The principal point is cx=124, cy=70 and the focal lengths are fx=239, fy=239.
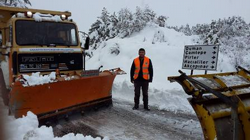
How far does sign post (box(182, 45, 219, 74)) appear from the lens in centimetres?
502

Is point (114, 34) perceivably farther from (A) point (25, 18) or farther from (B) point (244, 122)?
(B) point (244, 122)

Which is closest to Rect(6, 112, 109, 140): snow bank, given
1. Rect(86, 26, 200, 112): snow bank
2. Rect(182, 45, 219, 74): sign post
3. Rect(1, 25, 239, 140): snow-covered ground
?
Rect(1, 25, 239, 140): snow-covered ground

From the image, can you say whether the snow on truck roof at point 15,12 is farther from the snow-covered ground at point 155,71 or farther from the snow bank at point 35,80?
the snow-covered ground at point 155,71

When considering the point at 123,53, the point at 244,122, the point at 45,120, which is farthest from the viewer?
the point at 123,53

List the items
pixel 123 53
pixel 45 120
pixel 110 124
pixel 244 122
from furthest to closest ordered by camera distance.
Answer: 1. pixel 123 53
2. pixel 110 124
3. pixel 45 120
4. pixel 244 122

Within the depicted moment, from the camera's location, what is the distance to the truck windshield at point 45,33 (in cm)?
541

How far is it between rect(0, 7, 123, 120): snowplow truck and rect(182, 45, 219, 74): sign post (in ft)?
6.16

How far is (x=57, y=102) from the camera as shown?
16.0ft

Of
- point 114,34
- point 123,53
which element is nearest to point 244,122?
point 123,53

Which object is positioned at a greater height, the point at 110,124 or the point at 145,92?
the point at 145,92

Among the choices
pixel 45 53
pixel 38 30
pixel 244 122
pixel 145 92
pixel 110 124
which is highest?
pixel 38 30

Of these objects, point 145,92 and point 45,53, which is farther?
point 145,92

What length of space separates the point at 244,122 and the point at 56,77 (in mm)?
3567

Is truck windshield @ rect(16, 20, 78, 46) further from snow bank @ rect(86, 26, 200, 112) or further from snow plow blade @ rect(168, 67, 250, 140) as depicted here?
snow plow blade @ rect(168, 67, 250, 140)
